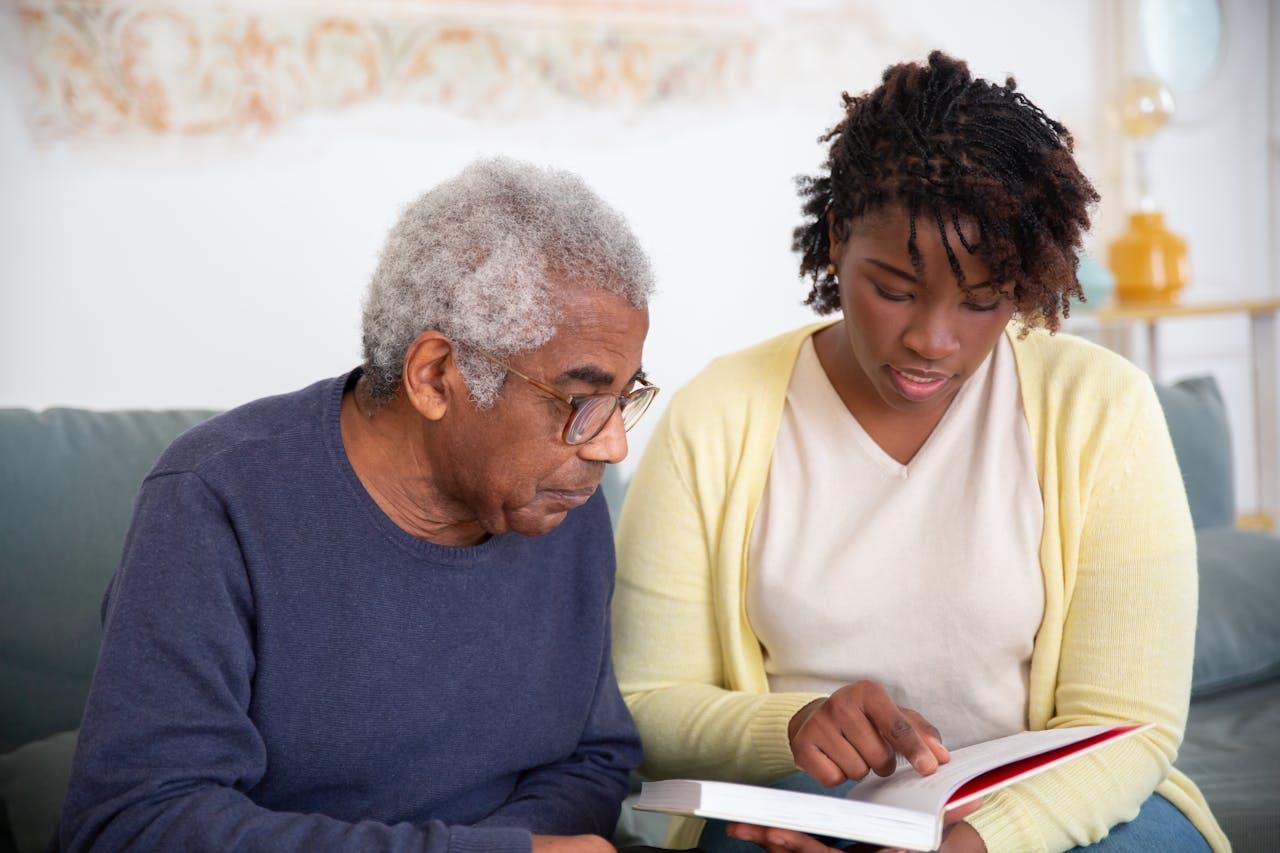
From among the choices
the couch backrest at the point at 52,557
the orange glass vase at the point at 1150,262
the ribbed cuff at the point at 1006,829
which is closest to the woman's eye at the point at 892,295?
the ribbed cuff at the point at 1006,829

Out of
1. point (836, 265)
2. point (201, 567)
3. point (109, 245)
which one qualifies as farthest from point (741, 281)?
point (201, 567)

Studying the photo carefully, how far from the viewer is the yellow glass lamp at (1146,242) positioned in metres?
3.31

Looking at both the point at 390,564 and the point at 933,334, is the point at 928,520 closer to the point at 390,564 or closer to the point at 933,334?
the point at 933,334

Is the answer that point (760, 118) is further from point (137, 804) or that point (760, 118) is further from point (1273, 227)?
point (137, 804)

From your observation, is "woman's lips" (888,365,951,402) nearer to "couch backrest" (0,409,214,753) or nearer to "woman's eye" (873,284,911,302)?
"woman's eye" (873,284,911,302)

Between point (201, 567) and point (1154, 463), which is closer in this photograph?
point (201, 567)

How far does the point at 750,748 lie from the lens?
4.52ft

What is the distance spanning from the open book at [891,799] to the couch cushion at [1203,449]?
4.32 feet

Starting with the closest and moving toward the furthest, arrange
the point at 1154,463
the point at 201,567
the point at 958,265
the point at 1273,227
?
the point at 201,567 < the point at 958,265 < the point at 1154,463 < the point at 1273,227

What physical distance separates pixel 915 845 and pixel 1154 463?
59 cm

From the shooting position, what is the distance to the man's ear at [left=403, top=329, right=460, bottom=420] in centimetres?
117

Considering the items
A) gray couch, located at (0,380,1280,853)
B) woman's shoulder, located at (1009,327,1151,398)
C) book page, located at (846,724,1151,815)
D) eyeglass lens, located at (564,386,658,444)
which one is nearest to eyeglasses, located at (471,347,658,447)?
eyeglass lens, located at (564,386,658,444)

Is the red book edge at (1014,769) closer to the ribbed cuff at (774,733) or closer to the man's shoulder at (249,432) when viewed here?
the ribbed cuff at (774,733)

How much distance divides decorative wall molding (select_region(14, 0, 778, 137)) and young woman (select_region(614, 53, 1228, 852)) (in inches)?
64.0
